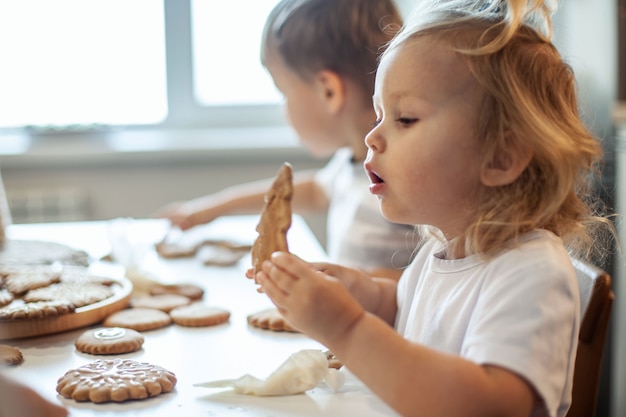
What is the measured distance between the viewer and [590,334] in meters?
0.97

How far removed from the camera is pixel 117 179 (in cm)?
276

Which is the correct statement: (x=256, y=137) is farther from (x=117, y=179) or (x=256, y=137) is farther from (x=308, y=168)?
(x=117, y=179)

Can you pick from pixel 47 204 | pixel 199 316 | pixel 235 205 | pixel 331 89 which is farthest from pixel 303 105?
pixel 47 204

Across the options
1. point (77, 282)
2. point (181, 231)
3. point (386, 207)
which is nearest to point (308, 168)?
point (181, 231)

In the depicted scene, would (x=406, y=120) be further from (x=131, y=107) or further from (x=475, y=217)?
(x=131, y=107)

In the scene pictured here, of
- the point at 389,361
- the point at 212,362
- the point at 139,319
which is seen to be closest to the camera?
the point at 389,361

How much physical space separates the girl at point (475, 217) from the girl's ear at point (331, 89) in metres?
→ 0.64

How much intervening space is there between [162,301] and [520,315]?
588 millimetres

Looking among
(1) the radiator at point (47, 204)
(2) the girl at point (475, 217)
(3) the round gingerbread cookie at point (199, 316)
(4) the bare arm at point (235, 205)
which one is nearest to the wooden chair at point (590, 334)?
(2) the girl at point (475, 217)

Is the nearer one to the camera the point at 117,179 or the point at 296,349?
the point at 296,349

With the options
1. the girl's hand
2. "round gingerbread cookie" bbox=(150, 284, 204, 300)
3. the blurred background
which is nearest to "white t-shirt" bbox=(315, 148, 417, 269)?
"round gingerbread cookie" bbox=(150, 284, 204, 300)

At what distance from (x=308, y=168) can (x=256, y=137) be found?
226mm

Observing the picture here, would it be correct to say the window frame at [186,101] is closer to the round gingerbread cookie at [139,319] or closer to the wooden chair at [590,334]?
the round gingerbread cookie at [139,319]

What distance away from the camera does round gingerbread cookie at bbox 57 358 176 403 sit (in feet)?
2.48
